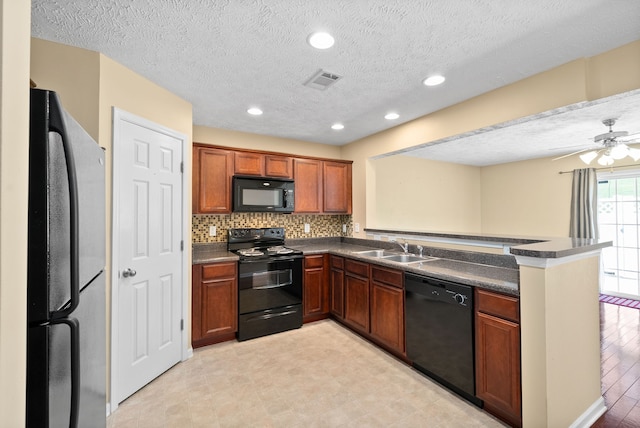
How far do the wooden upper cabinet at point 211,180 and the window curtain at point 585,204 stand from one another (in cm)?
583

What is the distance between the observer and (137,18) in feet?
5.46

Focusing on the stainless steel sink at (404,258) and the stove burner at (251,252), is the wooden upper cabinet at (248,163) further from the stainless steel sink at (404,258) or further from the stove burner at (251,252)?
the stainless steel sink at (404,258)

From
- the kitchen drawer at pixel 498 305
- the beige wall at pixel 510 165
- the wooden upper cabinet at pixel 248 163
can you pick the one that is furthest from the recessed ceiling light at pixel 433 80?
the wooden upper cabinet at pixel 248 163

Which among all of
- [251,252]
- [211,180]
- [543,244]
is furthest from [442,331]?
[211,180]

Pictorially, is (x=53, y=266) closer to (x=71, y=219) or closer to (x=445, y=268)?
(x=71, y=219)

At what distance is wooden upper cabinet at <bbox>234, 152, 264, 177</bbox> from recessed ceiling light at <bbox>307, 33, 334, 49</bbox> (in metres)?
1.99

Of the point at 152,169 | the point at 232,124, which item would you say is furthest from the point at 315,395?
the point at 232,124

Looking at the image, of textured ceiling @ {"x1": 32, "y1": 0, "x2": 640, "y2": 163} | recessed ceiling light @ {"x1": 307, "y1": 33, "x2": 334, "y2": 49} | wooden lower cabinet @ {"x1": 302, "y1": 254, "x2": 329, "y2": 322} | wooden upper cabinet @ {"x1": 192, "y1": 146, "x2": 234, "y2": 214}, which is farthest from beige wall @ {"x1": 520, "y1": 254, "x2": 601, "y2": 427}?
wooden upper cabinet @ {"x1": 192, "y1": 146, "x2": 234, "y2": 214}

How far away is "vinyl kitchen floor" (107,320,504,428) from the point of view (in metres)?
1.98

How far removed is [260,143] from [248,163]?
53cm

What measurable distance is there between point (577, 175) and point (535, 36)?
465 centimetres

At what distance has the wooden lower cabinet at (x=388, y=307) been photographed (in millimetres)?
2746

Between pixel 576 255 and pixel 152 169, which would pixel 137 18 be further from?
pixel 576 255

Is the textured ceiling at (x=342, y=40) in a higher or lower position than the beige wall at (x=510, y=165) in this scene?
higher
